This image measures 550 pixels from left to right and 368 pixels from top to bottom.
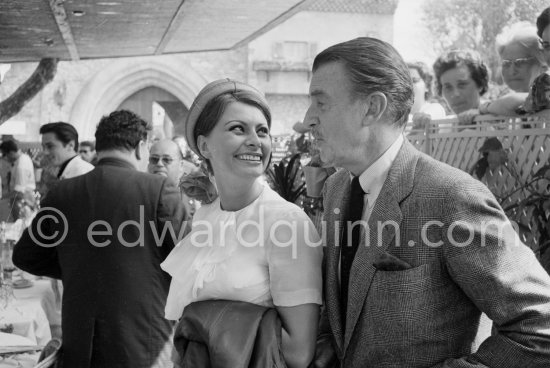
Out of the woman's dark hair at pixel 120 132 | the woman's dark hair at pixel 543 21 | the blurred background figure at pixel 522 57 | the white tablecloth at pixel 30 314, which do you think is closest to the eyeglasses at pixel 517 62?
the blurred background figure at pixel 522 57

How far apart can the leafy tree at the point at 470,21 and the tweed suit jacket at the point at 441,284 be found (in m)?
32.1

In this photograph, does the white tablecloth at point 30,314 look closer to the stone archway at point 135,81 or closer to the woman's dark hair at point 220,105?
the woman's dark hair at point 220,105

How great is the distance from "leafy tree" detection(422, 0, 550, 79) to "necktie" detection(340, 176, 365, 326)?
105 feet

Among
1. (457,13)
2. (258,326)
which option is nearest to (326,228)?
(258,326)

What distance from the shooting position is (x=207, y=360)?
1.63 metres

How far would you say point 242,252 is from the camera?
1.81 metres

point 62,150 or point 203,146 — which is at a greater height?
point 203,146

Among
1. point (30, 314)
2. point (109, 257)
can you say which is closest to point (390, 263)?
point (109, 257)

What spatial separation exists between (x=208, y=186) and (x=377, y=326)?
0.88 meters

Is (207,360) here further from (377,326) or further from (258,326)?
(377,326)

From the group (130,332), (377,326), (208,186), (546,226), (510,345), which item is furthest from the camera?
(130,332)

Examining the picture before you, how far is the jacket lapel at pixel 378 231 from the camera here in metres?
1.54

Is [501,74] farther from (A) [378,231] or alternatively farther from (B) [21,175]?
(B) [21,175]

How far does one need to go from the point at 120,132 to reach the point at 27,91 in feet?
11.3
